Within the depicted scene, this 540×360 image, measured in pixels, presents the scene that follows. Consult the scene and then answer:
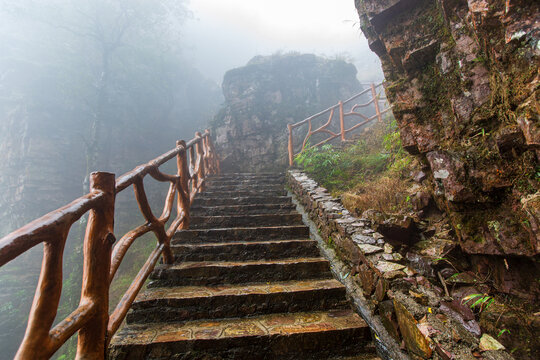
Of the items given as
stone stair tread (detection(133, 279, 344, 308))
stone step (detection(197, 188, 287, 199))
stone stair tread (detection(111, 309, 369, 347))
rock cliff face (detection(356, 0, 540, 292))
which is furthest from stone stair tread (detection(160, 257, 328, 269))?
stone step (detection(197, 188, 287, 199))

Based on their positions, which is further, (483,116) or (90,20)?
(90,20)

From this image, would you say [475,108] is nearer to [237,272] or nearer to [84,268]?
[237,272]

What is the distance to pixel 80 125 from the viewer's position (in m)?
12.4

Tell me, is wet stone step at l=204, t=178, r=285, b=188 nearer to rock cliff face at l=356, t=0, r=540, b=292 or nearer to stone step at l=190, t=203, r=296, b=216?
stone step at l=190, t=203, r=296, b=216

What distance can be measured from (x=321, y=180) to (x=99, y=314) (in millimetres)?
4291

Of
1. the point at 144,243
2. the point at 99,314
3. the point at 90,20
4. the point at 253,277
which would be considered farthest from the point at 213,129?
the point at 99,314

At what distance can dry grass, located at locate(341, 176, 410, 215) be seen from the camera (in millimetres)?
3156

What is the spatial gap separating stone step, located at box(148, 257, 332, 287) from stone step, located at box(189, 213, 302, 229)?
0.95 meters

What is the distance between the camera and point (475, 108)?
2.10 metres

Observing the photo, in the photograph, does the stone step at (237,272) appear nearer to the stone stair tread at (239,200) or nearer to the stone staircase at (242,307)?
the stone staircase at (242,307)

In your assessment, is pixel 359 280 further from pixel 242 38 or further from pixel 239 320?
pixel 242 38

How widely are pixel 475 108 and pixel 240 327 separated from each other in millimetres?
2776

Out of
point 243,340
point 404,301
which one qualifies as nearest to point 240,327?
point 243,340

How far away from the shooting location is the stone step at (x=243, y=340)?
1.58 meters
